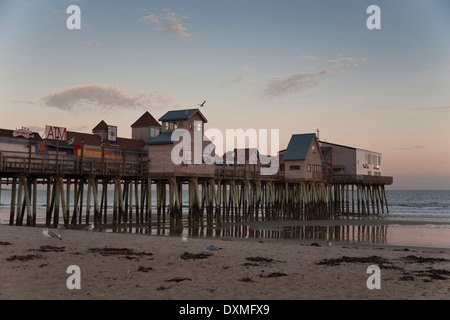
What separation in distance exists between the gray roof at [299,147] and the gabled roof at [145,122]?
16.2 metres

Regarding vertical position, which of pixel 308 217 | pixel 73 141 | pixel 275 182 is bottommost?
pixel 308 217

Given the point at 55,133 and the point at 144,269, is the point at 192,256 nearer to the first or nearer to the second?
the point at 144,269

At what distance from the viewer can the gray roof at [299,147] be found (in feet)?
175

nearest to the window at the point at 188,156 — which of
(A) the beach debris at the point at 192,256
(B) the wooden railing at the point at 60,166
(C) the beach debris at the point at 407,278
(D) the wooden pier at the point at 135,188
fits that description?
(D) the wooden pier at the point at 135,188

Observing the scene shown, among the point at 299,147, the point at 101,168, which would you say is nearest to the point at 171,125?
the point at 101,168

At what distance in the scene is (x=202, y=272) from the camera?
45.8 feet

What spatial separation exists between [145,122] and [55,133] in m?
13.4

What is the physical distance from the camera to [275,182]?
2077 inches

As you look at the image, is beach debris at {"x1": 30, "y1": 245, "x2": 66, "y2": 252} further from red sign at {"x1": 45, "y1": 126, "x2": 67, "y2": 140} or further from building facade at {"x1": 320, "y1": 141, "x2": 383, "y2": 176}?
building facade at {"x1": 320, "y1": 141, "x2": 383, "y2": 176}

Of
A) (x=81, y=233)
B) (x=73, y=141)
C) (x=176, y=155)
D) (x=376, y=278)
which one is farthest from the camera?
(x=73, y=141)

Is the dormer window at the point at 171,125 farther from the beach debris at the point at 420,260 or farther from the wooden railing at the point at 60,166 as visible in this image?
the beach debris at the point at 420,260
